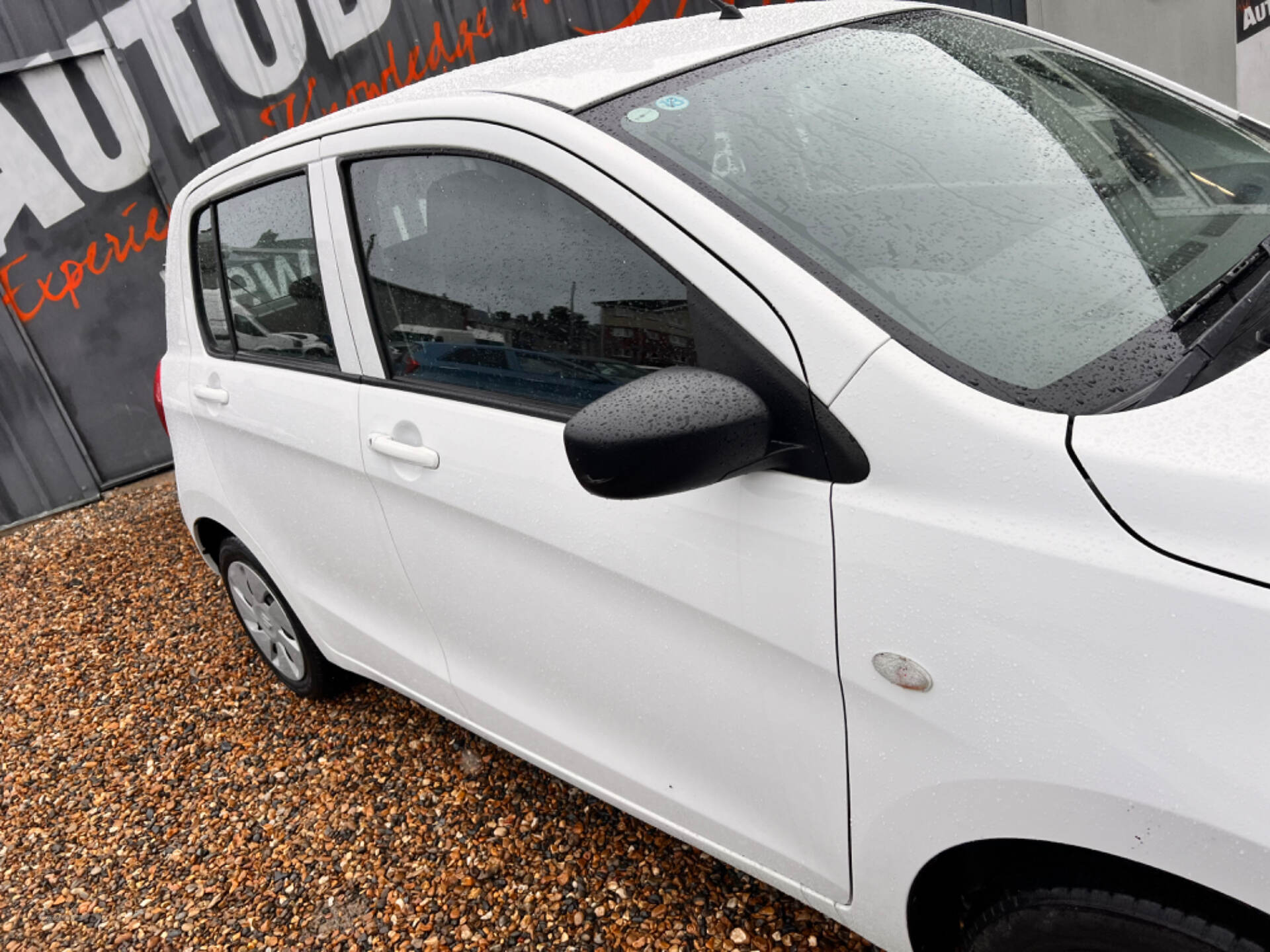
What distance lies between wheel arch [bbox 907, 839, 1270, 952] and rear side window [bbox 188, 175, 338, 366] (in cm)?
161

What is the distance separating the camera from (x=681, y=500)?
4.81 feet

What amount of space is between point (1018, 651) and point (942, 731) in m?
0.17

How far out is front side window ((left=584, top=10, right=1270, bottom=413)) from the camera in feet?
4.27

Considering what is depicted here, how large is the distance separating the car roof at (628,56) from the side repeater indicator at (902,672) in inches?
40.1

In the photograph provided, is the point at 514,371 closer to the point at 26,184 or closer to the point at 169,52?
the point at 169,52

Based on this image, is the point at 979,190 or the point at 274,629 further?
the point at 274,629

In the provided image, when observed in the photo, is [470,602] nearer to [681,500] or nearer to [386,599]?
[386,599]

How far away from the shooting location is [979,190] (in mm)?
1532

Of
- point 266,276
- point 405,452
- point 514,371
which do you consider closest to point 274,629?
point 266,276

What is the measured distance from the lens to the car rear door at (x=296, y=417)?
215 centimetres

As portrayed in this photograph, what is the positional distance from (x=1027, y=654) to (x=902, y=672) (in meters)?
0.17

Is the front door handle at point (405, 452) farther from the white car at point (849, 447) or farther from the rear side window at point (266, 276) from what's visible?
the rear side window at point (266, 276)

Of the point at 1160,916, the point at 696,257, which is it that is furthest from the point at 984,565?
the point at 696,257

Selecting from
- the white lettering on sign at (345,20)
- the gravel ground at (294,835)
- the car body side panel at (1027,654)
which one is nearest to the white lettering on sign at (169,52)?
the white lettering on sign at (345,20)
